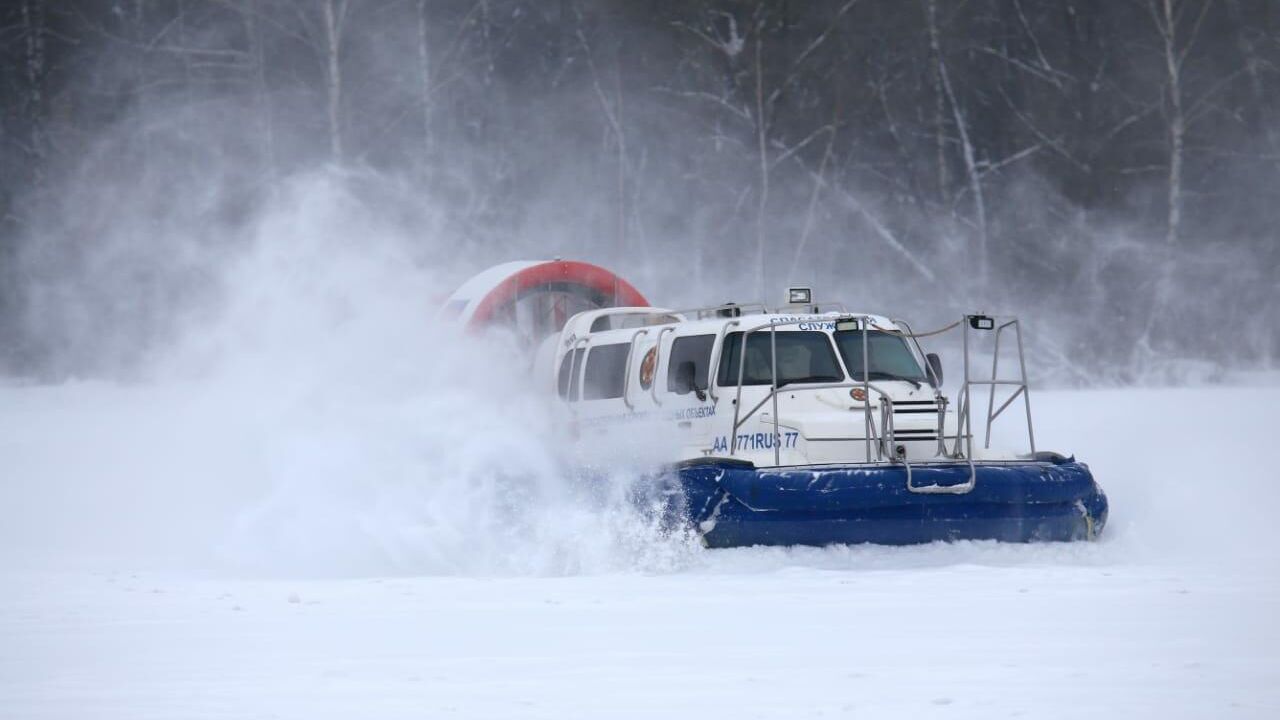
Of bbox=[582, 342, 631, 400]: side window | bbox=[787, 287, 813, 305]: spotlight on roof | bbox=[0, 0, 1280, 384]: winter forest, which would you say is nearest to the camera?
bbox=[787, 287, 813, 305]: spotlight on roof

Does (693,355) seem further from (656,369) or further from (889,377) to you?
(889,377)

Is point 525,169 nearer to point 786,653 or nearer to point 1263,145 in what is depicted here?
point 1263,145

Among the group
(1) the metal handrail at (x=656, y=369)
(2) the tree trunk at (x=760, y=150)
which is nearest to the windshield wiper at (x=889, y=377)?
(1) the metal handrail at (x=656, y=369)

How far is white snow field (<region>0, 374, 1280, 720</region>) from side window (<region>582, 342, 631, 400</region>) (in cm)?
66

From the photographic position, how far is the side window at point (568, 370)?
34.9 ft

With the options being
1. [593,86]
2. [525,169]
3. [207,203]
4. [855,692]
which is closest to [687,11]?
[593,86]

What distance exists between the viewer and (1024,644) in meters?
5.39

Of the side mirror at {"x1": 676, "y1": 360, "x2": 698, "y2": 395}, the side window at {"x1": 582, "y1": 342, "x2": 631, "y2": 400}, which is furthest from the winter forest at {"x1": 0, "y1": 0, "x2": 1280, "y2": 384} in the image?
the side mirror at {"x1": 676, "y1": 360, "x2": 698, "y2": 395}

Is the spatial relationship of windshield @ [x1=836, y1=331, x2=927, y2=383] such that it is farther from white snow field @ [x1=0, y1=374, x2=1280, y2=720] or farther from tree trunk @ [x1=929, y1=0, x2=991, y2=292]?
tree trunk @ [x1=929, y1=0, x2=991, y2=292]

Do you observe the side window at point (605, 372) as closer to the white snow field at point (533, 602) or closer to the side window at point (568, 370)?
the side window at point (568, 370)

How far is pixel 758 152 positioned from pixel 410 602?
1735 centimetres

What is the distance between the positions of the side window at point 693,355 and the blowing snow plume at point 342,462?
1.76ft

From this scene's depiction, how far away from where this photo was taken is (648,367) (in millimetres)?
9867

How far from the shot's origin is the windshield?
31.1 feet
